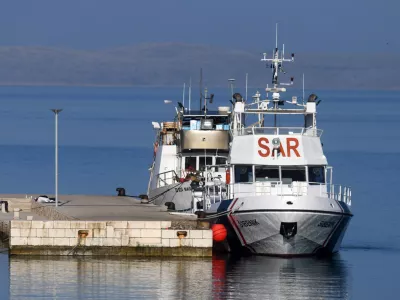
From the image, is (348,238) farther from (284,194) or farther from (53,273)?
(53,273)

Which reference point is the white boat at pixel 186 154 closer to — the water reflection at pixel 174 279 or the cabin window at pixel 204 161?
the cabin window at pixel 204 161

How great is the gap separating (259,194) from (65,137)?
86960 mm

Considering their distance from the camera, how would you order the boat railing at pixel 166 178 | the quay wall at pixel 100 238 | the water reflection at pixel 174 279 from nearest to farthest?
the water reflection at pixel 174 279 < the quay wall at pixel 100 238 < the boat railing at pixel 166 178

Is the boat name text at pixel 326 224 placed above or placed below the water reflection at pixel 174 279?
above

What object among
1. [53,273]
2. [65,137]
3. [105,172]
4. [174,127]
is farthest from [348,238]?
[65,137]

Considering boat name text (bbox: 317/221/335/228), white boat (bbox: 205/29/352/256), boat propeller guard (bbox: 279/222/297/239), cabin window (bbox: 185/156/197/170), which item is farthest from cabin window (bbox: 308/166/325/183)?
cabin window (bbox: 185/156/197/170)

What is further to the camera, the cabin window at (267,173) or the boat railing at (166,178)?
the boat railing at (166,178)

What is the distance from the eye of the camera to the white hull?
44062 mm

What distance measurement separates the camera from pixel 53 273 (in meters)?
40.0

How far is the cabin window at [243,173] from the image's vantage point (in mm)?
46094

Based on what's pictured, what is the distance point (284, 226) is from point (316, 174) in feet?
9.17

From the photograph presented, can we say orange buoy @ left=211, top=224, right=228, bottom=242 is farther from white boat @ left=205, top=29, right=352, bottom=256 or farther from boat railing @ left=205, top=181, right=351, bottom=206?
boat railing @ left=205, top=181, right=351, bottom=206

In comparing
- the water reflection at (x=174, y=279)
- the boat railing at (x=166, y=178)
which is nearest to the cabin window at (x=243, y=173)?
the water reflection at (x=174, y=279)

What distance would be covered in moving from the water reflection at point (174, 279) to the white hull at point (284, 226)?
766 mm
